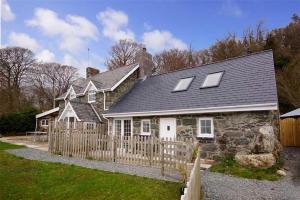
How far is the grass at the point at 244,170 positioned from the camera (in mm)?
9273

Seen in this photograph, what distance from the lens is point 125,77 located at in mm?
20703

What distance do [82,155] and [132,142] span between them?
3.89 m

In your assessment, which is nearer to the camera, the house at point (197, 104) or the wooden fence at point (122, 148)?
the wooden fence at point (122, 148)

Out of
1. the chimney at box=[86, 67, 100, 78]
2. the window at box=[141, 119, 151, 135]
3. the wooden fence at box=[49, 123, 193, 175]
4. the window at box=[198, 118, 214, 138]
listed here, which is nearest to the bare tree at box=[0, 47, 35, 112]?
Answer: the chimney at box=[86, 67, 100, 78]

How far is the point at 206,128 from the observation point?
12688 mm

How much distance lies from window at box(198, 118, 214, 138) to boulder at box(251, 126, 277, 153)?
225 centimetres

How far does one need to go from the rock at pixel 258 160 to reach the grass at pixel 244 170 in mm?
175

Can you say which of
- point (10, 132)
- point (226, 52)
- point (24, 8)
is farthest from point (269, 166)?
point (10, 132)

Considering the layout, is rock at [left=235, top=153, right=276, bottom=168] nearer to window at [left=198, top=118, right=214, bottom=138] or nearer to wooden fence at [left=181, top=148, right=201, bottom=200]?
window at [left=198, top=118, right=214, bottom=138]

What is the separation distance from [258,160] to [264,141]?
96 cm

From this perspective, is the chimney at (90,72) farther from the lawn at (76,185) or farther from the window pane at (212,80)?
the lawn at (76,185)

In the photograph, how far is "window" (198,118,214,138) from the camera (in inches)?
487

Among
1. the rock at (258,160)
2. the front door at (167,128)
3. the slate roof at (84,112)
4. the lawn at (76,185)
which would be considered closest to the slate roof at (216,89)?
the front door at (167,128)

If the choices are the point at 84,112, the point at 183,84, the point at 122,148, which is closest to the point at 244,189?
the point at 122,148
